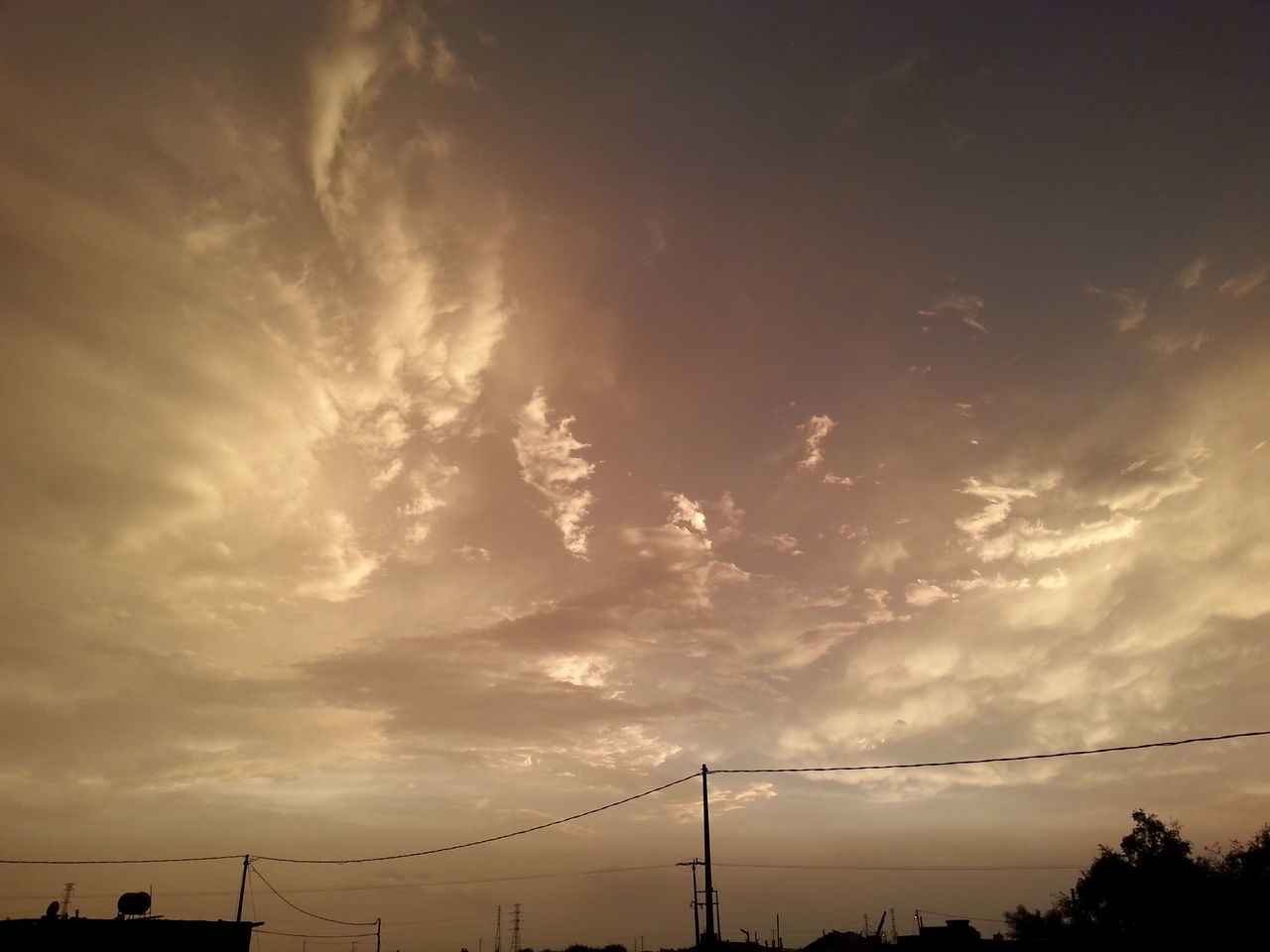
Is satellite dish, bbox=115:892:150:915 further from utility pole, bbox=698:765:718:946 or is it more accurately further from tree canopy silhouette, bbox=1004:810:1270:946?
tree canopy silhouette, bbox=1004:810:1270:946

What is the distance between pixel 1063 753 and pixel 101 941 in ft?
186

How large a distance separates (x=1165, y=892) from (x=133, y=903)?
299ft

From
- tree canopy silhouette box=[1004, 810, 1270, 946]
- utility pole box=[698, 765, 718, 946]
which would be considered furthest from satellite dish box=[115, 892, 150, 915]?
tree canopy silhouette box=[1004, 810, 1270, 946]

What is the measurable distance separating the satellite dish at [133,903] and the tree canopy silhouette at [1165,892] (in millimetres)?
67803

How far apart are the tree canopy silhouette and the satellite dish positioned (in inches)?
2669

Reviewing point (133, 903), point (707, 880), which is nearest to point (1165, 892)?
point (707, 880)

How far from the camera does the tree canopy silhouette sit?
58.2 metres

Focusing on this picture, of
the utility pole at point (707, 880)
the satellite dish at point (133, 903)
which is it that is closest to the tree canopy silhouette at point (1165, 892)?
the utility pole at point (707, 880)

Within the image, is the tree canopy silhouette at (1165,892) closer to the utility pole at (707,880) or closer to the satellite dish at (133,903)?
the utility pole at (707,880)

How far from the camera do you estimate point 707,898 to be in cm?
3894

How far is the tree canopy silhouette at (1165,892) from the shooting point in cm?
5825

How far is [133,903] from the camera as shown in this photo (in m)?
47.5

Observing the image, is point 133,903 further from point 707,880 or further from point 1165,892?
point 1165,892

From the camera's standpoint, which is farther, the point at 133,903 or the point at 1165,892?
the point at 1165,892
